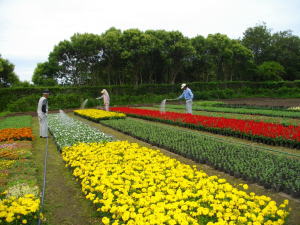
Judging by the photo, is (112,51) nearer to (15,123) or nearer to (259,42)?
(15,123)

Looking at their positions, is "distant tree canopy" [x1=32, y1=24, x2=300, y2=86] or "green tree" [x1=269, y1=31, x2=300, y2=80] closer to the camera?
"distant tree canopy" [x1=32, y1=24, x2=300, y2=86]

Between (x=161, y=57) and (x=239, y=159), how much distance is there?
3141 cm

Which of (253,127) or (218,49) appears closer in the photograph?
(253,127)

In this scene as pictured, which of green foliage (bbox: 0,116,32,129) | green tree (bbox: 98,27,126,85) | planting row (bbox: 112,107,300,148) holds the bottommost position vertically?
green foliage (bbox: 0,116,32,129)

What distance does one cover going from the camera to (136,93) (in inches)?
1412

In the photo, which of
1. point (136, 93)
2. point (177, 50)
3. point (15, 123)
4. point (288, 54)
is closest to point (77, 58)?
point (136, 93)

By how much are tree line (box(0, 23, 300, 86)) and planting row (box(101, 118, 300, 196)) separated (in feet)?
83.2

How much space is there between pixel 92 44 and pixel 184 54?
12202 mm

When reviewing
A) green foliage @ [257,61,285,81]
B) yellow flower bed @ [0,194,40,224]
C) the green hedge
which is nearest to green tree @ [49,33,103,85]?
the green hedge

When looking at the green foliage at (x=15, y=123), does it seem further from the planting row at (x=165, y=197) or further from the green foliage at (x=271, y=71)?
the green foliage at (x=271, y=71)

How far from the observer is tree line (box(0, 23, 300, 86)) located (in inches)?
1377

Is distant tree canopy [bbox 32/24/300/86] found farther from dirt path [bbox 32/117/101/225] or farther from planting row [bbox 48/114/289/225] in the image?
planting row [bbox 48/114/289/225]

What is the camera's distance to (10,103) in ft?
90.2

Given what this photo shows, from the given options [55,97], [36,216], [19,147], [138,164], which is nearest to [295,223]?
[138,164]
